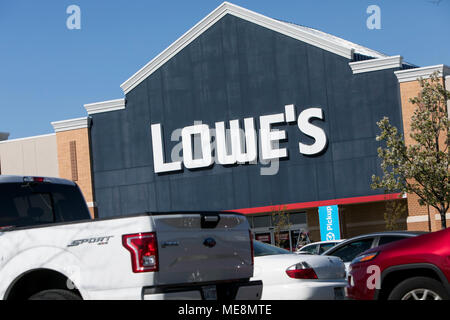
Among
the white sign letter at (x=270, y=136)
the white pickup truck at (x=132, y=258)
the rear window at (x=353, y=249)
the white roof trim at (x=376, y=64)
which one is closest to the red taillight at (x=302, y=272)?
the white pickup truck at (x=132, y=258)

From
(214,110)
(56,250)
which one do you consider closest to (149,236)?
(56,250)

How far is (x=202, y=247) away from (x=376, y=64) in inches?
1245

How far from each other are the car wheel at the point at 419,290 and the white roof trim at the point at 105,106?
35.6 metres

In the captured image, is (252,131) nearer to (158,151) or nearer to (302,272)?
(158,151)

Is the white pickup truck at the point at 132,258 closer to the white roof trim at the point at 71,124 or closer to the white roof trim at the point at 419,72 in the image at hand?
the white roof trim at the point at 419,72

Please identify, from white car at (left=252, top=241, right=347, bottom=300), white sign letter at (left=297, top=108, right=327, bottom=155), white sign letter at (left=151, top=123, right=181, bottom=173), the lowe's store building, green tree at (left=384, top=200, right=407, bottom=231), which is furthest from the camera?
white sign letter at (left=151, top=123, right=181, bottom=173)

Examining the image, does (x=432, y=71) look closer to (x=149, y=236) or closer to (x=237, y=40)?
(x=237, y=40)

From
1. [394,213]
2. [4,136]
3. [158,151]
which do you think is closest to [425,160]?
[394,213]

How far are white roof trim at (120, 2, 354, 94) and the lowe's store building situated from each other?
0.19ft

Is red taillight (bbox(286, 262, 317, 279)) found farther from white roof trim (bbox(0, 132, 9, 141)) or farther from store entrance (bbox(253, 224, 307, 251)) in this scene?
white roof trim (bbox(0, 132, 9, 141))

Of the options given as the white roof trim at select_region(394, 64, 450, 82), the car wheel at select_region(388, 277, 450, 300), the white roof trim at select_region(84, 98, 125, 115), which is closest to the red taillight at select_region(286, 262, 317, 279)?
the car wheel at select_region(388, 277, 450, 300)

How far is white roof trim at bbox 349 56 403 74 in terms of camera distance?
36.9 meters

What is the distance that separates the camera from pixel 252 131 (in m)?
39.4

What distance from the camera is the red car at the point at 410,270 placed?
26.0ft
